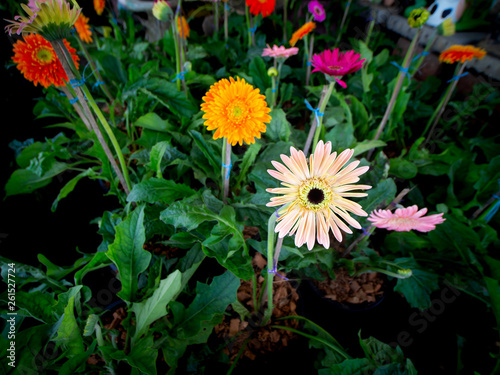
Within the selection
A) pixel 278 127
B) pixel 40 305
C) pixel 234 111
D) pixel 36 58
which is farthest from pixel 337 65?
pixel 40 305

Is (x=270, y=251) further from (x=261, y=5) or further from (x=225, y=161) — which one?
(x=261, y=5)

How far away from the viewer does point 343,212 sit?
0.48 m

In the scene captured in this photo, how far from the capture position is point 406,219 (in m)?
0.59

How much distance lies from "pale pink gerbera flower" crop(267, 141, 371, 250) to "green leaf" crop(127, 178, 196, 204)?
1.28 feet

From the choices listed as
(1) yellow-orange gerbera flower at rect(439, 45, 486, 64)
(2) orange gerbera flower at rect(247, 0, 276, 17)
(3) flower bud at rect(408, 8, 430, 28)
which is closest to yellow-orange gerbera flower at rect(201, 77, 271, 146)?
(3) flower bud at rect(408, 8, 430, 28)

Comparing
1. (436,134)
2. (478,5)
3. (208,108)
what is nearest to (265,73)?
(208,108)

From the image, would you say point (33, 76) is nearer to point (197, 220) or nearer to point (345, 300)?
point (197, 220)

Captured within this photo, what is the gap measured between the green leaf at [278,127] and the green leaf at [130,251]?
1.70ft

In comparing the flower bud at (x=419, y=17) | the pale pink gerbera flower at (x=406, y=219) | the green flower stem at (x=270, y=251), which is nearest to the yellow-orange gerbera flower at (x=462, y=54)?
the flower bud at (x=419, y=17)

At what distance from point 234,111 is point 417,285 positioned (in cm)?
75

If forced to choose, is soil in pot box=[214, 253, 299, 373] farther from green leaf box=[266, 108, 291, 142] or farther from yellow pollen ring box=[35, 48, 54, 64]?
yellow pollen ring box=[35, 48, 54, 64]

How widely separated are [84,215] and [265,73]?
3.25 feet

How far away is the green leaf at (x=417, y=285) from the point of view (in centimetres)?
81

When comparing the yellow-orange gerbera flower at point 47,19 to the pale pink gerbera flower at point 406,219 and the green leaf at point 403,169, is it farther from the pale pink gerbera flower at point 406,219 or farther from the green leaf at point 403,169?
the green leaf at point 403,169
